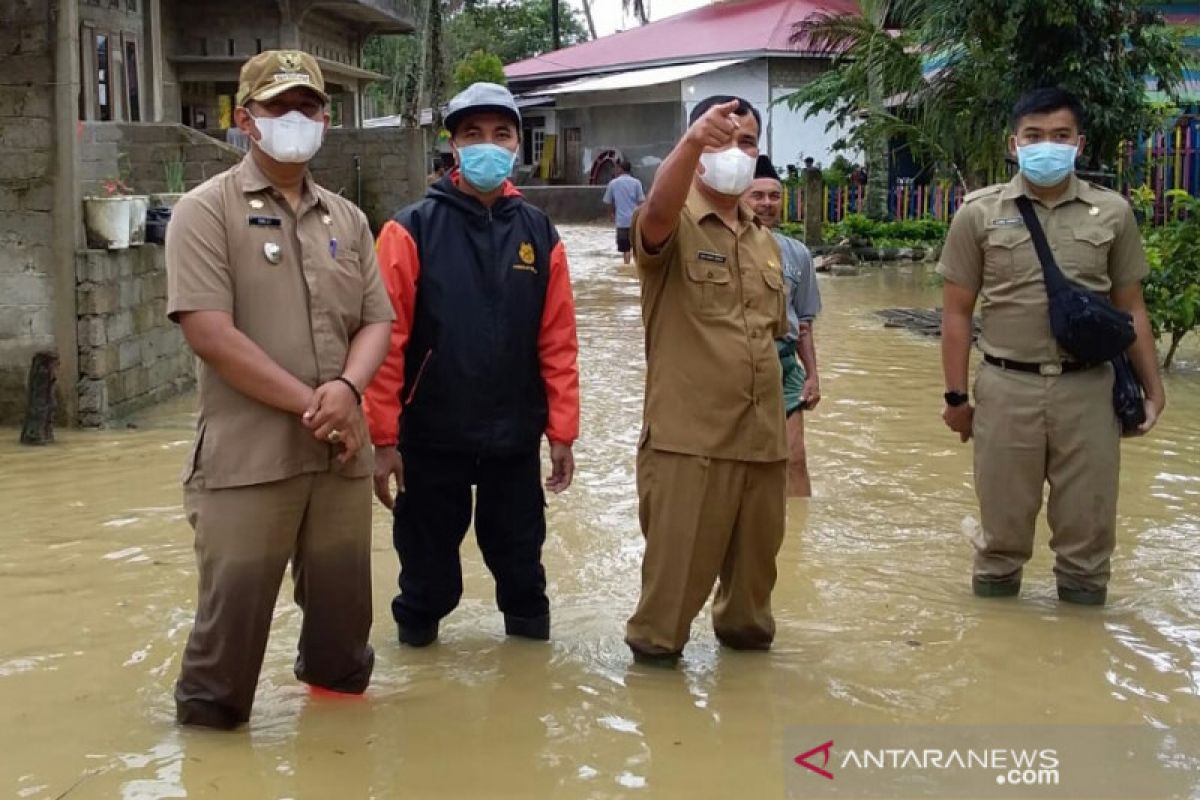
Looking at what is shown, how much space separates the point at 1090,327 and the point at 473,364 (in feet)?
7.14

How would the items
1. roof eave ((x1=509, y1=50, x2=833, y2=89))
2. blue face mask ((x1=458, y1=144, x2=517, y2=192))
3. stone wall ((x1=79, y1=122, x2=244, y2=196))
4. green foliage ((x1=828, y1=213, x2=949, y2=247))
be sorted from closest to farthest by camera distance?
blue face mask ((x1=458, y1=144, x2=517, y2=192)) < stone wall ((x1=79, y1=122, x2=244, y2=196)) < green foliage ((x1=828, y1=213, x2=949, y2=247)) < roof eave ((x1=509, y1=50, x2=833, y2=89))

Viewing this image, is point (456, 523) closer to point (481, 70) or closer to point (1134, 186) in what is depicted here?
point (1134, 186)

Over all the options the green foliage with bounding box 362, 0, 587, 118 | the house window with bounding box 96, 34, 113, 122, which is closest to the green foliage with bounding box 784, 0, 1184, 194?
the house window with bounding box 96, 34, 113, 122

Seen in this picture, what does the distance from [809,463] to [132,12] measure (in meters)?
17.9

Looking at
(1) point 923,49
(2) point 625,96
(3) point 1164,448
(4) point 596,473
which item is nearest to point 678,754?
(4) point 596,473

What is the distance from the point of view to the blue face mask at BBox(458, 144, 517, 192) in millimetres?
4609

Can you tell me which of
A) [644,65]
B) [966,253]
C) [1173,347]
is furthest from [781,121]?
[966,253]

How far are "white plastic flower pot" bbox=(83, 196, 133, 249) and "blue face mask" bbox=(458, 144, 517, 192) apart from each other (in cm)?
560

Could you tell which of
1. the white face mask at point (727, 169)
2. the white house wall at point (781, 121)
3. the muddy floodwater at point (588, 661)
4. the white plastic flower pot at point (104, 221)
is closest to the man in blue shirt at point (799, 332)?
the muddy floodwater at point (588, 661)

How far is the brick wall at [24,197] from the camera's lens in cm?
912

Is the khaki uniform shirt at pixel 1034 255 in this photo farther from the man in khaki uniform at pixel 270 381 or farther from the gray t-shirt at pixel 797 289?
the man in khaki uniform at pixel 270 381

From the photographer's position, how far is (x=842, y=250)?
854 inches

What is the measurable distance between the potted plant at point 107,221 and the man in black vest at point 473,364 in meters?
5.42

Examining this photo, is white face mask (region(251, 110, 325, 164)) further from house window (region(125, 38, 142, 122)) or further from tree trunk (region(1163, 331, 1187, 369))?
house window (region(125, 38, 142, 122))
